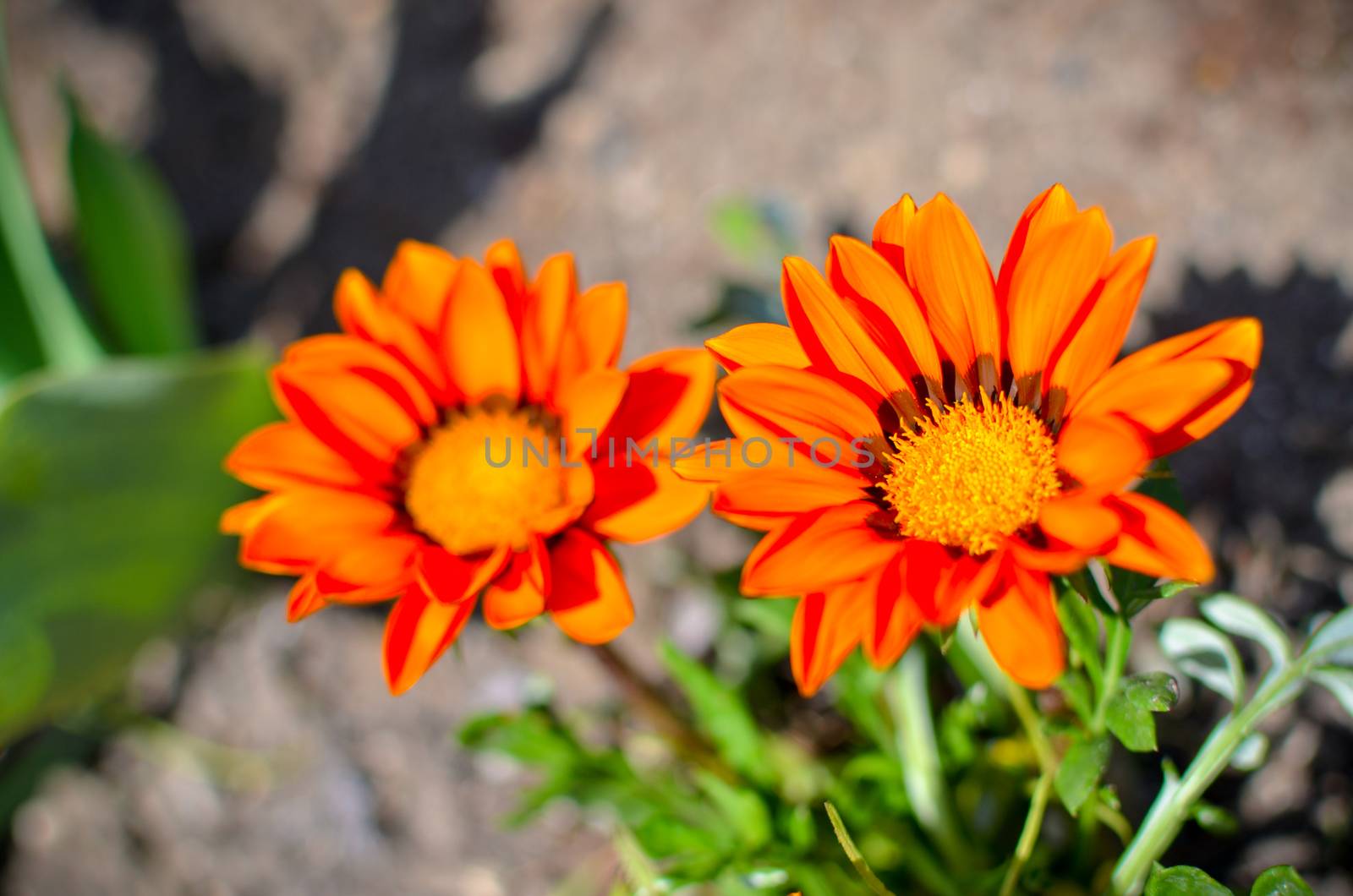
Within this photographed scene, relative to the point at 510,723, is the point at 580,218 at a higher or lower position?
higher

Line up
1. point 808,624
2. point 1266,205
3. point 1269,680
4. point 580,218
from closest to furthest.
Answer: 1. point 808,624
2. point 1269,680
3. point 1266,205
4. point 580,218

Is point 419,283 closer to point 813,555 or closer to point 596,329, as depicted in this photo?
point 596,329

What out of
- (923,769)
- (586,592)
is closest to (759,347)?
(586,592)

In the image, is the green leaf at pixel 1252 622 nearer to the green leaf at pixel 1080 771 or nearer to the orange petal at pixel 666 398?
the green leaf at pixel 1080 771

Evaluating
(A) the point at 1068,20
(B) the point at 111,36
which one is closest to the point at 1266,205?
(A) the point at 1068,20

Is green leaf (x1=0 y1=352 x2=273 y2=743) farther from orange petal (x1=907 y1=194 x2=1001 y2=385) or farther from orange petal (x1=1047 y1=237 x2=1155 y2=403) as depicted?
orange petal (x1=1047 y1=237 x2=1155 y2=403)

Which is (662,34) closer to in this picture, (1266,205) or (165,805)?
(1266,205)

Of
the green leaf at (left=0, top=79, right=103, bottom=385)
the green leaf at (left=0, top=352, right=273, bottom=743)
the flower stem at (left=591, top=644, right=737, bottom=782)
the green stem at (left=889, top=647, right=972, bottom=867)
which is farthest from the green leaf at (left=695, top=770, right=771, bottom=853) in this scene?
the green leaf at (left=0, top=79, right=103, bottom=385)
